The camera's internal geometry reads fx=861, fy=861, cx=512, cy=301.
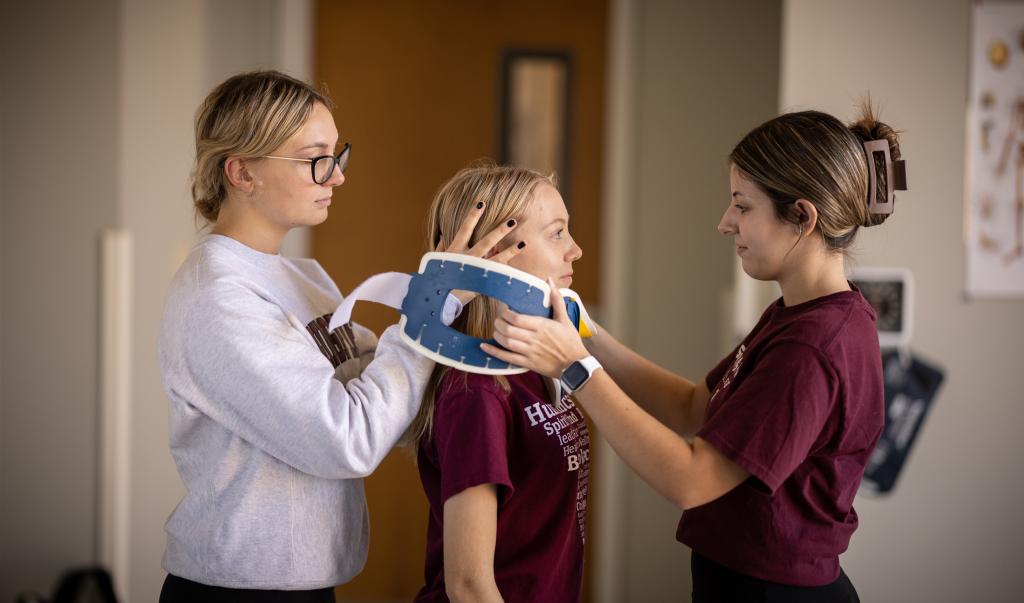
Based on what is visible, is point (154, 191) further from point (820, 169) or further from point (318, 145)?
point (820, 169)

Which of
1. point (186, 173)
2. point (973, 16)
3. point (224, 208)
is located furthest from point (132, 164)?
point (973, 16)

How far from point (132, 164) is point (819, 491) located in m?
1.87

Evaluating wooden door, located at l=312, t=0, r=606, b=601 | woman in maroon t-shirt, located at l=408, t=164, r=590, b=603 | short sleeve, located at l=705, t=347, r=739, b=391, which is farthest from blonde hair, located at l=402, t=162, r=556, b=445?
wooden door, located at l=312, t=0, r=606, b=601

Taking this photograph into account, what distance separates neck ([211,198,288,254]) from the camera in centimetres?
137

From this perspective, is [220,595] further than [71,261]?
No

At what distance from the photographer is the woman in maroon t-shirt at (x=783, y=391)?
118cm

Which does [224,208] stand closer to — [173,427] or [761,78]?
[173,427]

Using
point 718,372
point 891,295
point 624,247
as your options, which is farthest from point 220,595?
point 624,247

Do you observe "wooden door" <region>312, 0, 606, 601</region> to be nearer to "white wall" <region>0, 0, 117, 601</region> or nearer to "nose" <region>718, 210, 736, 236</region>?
"white wall" <region>0, 0, 117, 601</region>

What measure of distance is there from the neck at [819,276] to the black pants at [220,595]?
89 centimetres

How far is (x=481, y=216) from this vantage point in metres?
1.35

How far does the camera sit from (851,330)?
1223 mm

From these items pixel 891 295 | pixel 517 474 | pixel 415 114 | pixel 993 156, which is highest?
pixel 415 114

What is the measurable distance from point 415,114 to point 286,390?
2.26m
